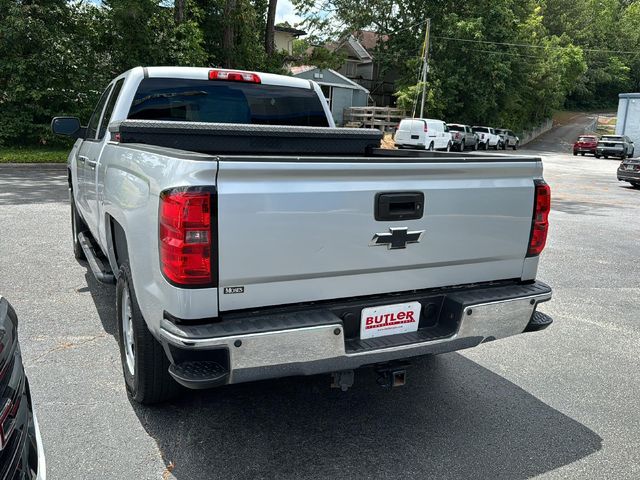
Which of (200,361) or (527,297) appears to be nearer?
(200,361)

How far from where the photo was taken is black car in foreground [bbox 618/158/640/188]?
18.2 meters

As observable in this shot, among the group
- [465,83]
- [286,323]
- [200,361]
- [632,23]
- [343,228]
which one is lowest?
[200,361]

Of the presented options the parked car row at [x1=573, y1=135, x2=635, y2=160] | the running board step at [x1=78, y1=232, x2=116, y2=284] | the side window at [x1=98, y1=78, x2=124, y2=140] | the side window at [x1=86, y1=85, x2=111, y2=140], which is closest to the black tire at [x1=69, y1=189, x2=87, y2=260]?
the running board step at [x1=78, y1=232, x2=116, y2=284]

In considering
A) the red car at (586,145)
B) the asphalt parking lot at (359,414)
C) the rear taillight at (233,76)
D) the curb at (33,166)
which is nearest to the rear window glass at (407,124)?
the red car at (586,145)

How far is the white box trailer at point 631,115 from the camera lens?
41.3 meters

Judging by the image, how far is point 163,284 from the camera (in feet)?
8.86

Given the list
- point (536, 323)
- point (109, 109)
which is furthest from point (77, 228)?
point (536, 323)

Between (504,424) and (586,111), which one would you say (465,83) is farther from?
(586,111)

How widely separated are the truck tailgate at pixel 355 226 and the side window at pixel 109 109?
291 centimetres

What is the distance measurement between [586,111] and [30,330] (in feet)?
282

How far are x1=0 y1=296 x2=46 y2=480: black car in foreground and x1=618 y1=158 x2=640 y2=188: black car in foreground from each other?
19788 mm

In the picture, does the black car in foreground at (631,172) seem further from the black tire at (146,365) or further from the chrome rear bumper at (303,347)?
the black tire at (146,365)

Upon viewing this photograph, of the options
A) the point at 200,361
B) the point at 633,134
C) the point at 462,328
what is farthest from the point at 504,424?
the point at 633,134

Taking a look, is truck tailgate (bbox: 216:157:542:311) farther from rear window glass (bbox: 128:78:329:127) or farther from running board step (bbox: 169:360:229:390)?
rear window glass (bbox: 128:78:329:127)
